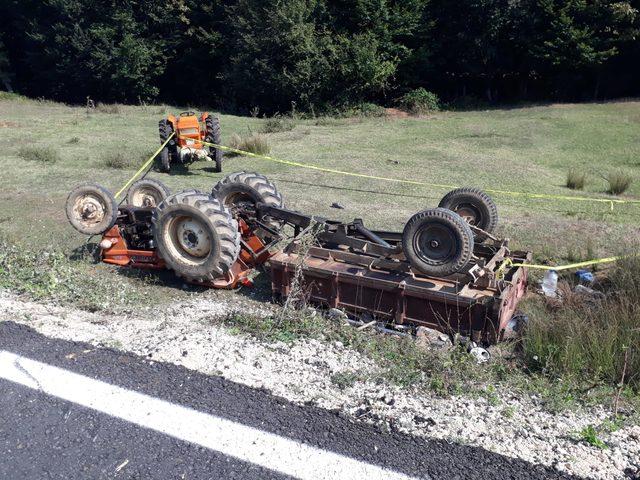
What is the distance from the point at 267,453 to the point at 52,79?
148ft

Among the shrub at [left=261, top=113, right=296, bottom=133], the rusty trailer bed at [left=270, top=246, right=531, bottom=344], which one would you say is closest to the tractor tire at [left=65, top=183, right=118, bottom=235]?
the rusty trailer bed at [left=270, top=246, right=531, bottom=344]

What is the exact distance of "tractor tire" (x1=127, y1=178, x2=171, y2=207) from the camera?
9.23 meters

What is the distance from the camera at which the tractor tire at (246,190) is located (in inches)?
332

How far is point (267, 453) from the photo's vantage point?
3732 millimetres

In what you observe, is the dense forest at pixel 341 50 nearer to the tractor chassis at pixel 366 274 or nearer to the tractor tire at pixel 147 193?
the tractor tire at pixel 147 193

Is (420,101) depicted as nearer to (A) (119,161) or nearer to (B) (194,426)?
(A) (119,161)

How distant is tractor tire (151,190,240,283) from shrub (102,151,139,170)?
27.4 ft

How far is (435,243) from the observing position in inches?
243

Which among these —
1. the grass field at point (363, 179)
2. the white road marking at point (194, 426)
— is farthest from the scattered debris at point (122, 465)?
the grass field at point (363, 179)

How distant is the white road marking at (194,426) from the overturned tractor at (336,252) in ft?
7.97

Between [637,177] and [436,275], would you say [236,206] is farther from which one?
[637,177]

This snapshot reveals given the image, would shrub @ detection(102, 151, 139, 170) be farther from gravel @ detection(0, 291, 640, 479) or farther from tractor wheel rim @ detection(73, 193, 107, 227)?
gravel @ detection(0, 291, 640, 479)

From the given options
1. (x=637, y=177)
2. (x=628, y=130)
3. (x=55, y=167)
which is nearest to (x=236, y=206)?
(x=55, y=167)

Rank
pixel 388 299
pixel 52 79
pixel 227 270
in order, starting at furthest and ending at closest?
pixel 52 79
pixel 227 270
pixel 388 299
